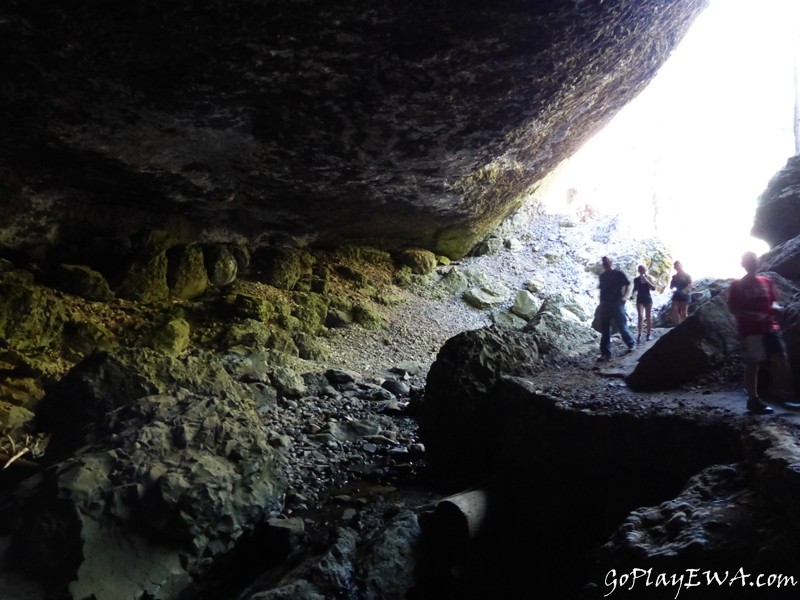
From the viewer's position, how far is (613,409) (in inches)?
209

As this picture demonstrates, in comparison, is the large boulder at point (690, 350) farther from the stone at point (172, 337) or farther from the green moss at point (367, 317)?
the stone at point (172, 337)

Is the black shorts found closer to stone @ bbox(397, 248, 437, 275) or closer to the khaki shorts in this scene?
the khaki shorts

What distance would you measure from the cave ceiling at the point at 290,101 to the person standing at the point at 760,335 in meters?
Answer: 4.10

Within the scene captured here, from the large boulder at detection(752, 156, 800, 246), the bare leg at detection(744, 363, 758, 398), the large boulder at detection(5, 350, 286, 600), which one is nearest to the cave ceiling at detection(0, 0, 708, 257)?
the large boulder at detection(752, 156, 800, 246)

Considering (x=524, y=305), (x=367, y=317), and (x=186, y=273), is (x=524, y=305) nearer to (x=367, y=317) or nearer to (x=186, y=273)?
(x=367, y=317)

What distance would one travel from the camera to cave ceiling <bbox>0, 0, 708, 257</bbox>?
6449mm

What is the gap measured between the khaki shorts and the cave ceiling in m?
4.43

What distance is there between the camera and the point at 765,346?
4574 millimetres

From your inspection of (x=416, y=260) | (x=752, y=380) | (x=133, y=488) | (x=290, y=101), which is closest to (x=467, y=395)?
(x=752, y=380)

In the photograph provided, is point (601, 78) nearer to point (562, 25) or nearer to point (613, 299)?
point (562, 25)

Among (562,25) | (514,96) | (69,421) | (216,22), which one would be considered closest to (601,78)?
(514,96)

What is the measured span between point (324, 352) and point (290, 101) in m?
5.34

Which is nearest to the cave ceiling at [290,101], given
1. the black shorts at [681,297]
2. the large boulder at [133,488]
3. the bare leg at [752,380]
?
the large boulder at [133,488]

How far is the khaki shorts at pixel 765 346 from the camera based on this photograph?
456cm
